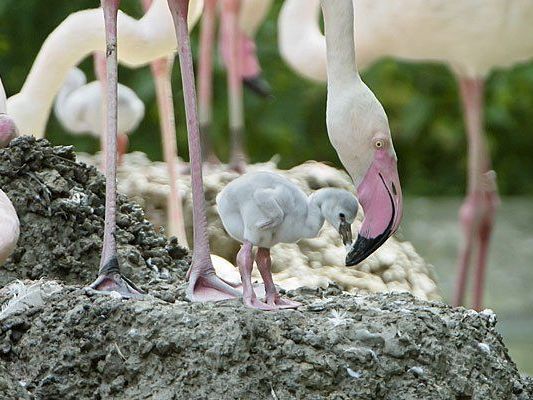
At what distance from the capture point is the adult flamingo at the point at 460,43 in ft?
23.3

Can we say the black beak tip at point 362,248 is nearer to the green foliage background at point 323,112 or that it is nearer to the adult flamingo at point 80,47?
the adult flamingo at point 80,47

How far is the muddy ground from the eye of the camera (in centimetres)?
355

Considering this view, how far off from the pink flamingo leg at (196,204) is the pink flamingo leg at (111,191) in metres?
0.17

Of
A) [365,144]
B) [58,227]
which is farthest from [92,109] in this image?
[365,144]

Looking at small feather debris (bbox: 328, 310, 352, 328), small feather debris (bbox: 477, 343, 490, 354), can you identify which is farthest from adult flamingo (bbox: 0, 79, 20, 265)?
small feather debris (bbox: 477, 343, 490, 354)

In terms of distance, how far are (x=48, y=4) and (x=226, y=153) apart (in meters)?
1.73

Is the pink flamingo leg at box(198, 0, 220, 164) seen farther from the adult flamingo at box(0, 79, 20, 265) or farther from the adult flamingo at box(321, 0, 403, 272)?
the adult flamingo at box(0, 79, 20, 265)

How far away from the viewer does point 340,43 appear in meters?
4.07

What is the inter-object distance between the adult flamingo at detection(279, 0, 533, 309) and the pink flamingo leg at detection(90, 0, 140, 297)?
3134 millimetres

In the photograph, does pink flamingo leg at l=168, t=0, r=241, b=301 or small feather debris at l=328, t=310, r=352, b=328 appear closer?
small feather debris at l=328, t=310, r=352, b=328

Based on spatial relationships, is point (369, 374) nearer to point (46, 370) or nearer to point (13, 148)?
point (46, 370)

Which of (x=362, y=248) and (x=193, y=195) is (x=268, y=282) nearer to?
(x=362, y=248)

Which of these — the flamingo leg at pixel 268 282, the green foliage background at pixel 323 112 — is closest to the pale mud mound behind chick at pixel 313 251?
the flamingo leg at pixel 268 282

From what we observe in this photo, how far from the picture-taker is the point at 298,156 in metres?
11.6
